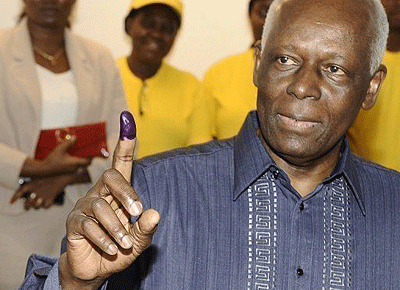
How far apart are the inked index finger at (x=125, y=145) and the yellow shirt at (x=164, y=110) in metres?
2.49

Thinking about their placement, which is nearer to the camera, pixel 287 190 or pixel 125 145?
pixel 125 145

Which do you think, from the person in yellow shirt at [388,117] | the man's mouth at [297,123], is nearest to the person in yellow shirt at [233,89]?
the person in yellow shirt at [388,117]

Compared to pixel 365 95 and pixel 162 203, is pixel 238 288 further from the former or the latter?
pixel 365 95

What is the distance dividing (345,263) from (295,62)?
0.41m

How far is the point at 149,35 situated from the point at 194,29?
3.41 ft

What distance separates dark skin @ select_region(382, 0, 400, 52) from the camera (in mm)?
3835

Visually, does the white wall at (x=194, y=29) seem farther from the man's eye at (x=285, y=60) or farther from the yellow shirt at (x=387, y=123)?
the man's eye at (x=285, y=60)

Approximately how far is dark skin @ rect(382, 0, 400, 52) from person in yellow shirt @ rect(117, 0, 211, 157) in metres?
0.86

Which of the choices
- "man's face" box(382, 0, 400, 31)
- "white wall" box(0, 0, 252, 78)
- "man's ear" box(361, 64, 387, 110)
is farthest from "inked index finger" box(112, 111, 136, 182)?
"white wall" box(0, 0, 252, 78)

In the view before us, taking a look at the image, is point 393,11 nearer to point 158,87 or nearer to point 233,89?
point 233,89

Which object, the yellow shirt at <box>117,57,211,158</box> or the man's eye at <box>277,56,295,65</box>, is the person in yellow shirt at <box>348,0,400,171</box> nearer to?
the yellow shirt at <box>117,57,211,158</box>

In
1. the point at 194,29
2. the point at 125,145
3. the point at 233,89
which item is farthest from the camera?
the point at 194,29

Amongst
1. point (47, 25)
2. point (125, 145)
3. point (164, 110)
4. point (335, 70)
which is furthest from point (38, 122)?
point (125, 145)

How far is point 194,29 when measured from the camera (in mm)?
5215
